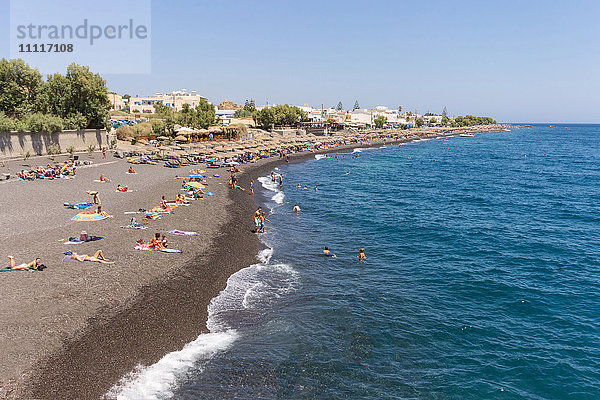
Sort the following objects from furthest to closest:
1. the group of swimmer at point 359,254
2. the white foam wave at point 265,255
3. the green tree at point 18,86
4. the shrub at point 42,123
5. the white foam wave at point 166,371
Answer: the green tree at point 18,86, the shrub at point 42,123, the group of swimmer at point 359,254, the white foam wave at point 265,255, the white foam wave at point 166,371

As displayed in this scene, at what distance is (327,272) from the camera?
68.9 feet

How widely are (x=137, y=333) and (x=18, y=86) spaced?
166ft

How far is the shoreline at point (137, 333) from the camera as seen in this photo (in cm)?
1038

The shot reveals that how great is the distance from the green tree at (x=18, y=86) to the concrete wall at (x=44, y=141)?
5283 mm

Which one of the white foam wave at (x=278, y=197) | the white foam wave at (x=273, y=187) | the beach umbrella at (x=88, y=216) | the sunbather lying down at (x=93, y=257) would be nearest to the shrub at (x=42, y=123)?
the white foam wave at (x=273, y=187)

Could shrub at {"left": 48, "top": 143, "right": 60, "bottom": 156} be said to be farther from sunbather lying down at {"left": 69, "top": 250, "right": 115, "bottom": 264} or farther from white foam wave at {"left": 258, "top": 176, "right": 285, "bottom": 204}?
sunbather lying down at {"left": 69, "top": 250, "right": 115, "bottom": 264}

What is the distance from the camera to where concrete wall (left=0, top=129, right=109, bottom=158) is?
42250 mm

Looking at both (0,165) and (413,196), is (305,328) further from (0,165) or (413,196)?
(0,165)

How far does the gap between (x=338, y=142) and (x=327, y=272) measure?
98693 millimetres

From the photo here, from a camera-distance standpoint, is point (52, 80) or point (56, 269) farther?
point (52, 80)

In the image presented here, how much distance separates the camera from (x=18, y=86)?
157ft

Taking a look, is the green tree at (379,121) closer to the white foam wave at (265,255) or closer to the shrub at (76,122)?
the shrub at (76,122)

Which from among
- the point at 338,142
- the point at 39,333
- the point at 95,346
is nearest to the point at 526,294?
the point at 95,346

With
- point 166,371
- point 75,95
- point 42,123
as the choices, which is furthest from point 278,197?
point 75,95
